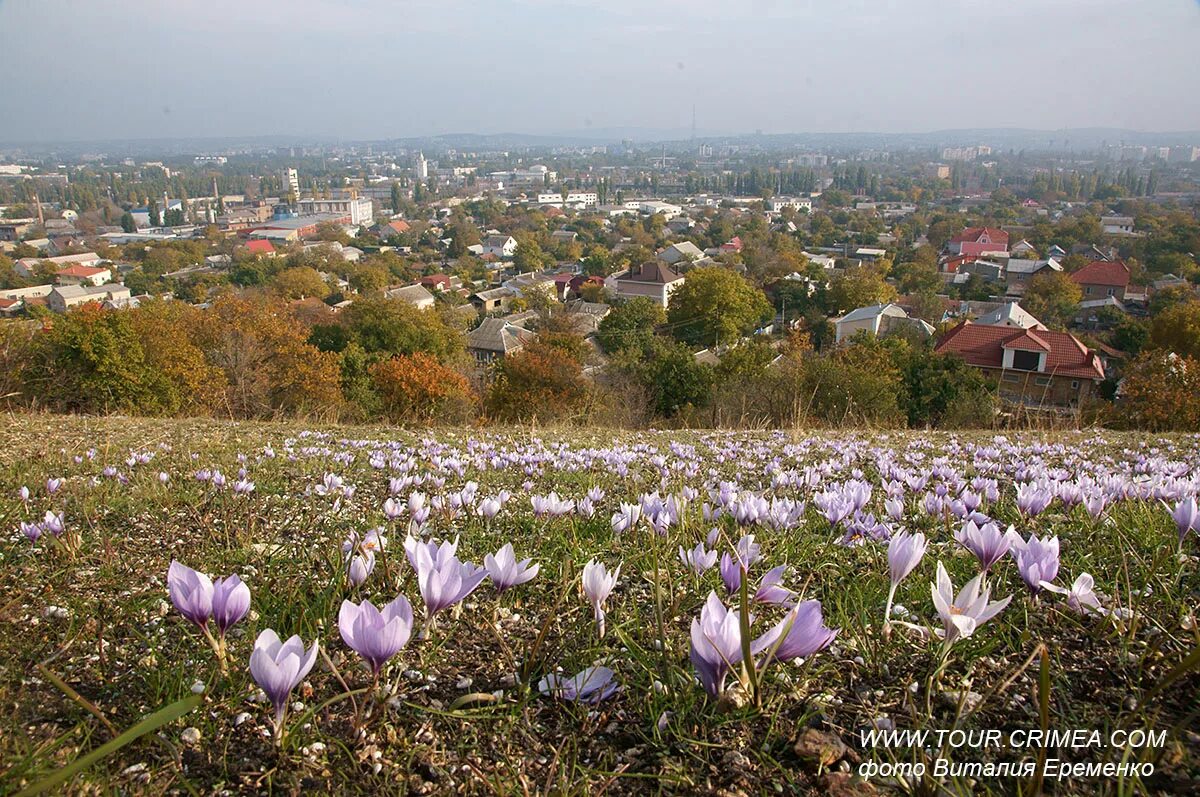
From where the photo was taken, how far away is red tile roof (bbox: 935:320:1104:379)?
24.2m

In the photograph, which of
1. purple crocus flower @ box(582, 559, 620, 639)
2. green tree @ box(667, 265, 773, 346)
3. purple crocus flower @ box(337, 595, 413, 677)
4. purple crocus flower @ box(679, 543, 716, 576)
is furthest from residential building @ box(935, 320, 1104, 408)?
purple crocus flower @ box(337, 595, 413, 677)

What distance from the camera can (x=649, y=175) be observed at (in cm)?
17488

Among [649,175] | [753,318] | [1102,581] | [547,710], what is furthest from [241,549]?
[649,175]

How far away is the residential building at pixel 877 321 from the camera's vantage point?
3562 centimetres

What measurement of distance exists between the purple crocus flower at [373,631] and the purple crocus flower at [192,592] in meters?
0.25

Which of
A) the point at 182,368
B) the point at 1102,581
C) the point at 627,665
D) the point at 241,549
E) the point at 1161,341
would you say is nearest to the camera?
the point at 627,665

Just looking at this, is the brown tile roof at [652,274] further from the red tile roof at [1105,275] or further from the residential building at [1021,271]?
the red tile roof at [1105,275]

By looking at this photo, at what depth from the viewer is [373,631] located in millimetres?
956

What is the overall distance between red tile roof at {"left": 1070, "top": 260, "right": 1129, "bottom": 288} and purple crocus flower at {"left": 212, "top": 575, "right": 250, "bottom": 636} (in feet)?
204

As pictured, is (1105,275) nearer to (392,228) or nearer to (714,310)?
(714,310)

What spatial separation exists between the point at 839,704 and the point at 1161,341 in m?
33.3

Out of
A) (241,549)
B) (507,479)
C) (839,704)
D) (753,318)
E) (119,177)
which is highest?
(119,177)

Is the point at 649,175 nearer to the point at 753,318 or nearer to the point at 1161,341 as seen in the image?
the point at 753,318

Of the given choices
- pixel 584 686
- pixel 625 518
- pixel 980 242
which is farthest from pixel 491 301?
pixel 584 686
